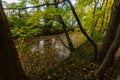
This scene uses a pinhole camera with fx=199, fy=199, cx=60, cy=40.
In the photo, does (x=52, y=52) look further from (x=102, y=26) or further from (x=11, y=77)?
(x=11, y=77)

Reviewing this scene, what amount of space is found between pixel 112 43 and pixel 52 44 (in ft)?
29.9

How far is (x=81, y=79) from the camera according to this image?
6.06 meters

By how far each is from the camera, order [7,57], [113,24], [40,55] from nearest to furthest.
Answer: [7,57], [113,24], [40,55]

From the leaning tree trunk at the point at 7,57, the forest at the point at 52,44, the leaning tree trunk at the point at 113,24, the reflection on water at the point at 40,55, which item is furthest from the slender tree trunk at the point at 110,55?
the reflection on water at the point at 40,55

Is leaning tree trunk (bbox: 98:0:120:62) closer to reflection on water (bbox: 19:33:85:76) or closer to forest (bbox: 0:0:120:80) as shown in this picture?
forest (bbox: 0:0:120:80)

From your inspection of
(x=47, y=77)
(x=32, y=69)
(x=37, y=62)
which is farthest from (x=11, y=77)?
(x=37, y=62)

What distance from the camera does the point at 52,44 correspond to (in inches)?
562

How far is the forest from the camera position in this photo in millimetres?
3468

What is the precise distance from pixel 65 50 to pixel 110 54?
7119mm

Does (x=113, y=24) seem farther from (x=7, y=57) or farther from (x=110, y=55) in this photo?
(x=7, y=57)

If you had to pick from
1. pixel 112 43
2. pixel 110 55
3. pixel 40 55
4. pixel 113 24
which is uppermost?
pixel 113 24

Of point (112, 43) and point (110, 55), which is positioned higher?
point (112, 43)

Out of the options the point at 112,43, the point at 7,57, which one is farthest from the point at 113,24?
the point at 7,57

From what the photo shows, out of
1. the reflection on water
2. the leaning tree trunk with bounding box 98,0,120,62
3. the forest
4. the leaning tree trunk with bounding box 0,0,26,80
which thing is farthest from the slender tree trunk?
the reflection on water
